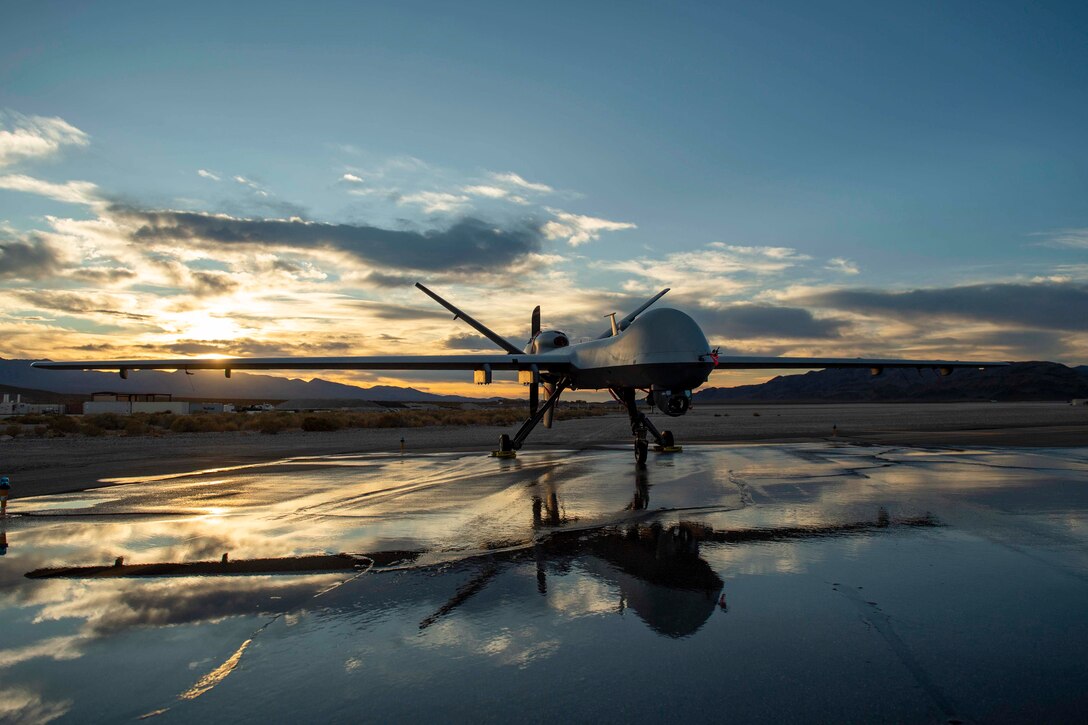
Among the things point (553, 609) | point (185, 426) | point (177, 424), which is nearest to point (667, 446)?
point (553, 609)

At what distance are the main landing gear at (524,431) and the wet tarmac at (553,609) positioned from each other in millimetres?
10065

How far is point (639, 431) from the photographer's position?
19625mm

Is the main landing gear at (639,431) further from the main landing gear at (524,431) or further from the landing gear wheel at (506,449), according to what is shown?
the landing gear wheel at (506,449)

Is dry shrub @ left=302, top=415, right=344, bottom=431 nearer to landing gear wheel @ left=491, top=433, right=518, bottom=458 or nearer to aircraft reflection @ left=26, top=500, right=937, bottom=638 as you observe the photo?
landing gear wheel @ left=491, top=433, right=518, bottom=458

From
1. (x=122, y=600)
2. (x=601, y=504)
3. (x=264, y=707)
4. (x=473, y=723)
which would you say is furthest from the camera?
(x=601, y=504)

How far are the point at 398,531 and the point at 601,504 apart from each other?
3.89 m

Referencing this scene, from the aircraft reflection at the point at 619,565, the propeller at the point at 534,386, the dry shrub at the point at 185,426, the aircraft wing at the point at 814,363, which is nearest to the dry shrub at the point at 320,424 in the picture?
the dry shrub at the point at 185,426

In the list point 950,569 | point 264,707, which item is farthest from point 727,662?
point 950,569

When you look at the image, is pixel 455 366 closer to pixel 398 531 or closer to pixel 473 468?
pixel 473 468

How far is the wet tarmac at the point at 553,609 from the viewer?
13.4ft

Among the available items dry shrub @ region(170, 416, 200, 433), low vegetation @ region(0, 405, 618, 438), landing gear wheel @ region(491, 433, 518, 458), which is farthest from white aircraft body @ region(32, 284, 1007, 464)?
dry shrub @ region(170, 416, 200, 433)

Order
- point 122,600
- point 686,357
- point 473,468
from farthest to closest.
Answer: point 473,468
point 686,357
point 122,600

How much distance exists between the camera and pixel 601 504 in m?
11.8

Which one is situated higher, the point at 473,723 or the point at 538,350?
the point at 538,350
